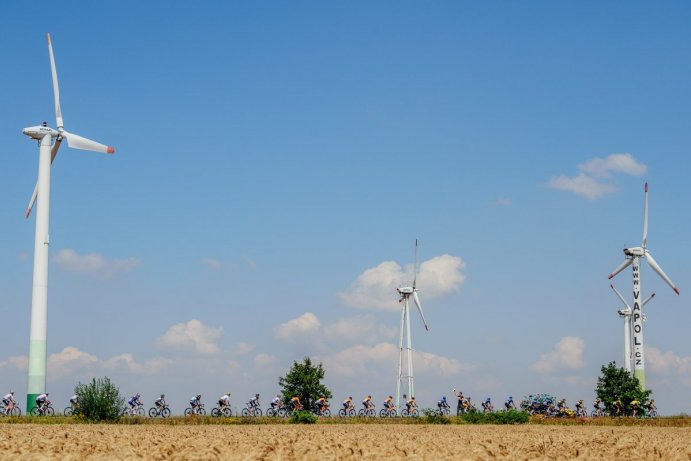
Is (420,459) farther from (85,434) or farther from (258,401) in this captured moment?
(258,401)

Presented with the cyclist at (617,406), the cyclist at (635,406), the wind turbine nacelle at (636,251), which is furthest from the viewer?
the wind turbine nacelle at (636,251)

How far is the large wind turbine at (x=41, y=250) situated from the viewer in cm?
8194

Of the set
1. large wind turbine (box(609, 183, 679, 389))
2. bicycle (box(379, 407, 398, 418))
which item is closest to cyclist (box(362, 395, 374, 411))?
bicycle (box(379, 407, 398, 418))

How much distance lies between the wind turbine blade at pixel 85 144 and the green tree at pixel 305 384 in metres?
29.6

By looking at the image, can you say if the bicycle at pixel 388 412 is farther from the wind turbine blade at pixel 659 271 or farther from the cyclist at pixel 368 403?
the wind turbine blade at pixel 659 271

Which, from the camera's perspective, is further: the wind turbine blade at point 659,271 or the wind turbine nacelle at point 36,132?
the wind turbine blade at point 659,271

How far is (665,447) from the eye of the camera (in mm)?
39844

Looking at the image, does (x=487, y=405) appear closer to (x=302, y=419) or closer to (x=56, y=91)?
(x=302, y=419)

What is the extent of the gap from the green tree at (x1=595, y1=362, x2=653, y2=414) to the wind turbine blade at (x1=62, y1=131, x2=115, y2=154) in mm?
61068

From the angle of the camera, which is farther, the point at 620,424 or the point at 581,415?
the point at 581,415

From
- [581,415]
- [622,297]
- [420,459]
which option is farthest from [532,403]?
[420,459]

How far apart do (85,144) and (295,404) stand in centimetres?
3468

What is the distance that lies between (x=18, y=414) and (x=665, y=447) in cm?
5954

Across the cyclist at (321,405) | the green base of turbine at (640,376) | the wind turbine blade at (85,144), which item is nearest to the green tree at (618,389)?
the green base of turbine at (640,376)
